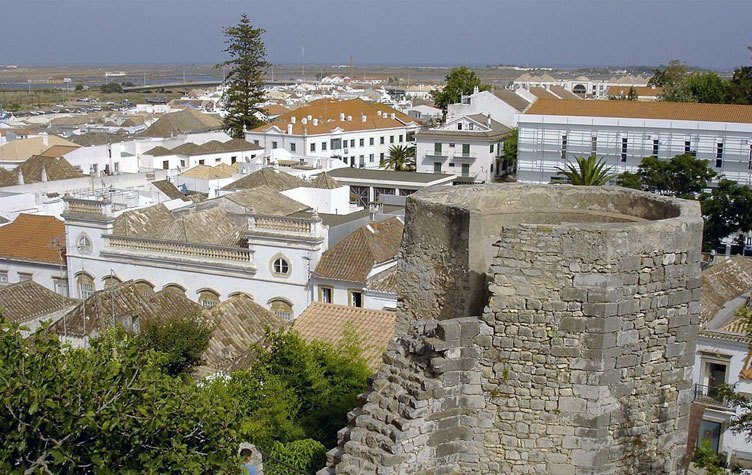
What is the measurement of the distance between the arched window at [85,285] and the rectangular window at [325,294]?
8293mm

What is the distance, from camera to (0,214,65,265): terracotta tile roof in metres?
27.8

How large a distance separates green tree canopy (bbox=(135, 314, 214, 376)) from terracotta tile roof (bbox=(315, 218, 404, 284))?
5.85 metres

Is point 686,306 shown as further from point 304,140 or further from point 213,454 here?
point 304,140

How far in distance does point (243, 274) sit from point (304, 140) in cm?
3832

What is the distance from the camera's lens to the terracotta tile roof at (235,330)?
18828 mm

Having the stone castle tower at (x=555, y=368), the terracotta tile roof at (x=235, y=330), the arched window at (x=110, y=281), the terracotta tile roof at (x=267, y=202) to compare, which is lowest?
the arched window at (x=110, y=281)

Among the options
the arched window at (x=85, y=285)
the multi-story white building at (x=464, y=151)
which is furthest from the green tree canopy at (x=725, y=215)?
the multi-story white building at (x=464, y=151)

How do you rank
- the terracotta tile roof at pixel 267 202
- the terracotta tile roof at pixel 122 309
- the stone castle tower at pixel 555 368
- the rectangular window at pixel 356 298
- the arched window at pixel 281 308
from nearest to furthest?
the stone castle tower at pixel 555 368
the terracotta tile roof at pixel 122 309
the rectangular window at pixel 356 298
the arched window at pixel 281 308
the terracotta tile roof at pixel 267 202

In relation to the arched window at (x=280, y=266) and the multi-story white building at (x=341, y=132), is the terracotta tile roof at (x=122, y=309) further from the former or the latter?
the multi-story white building at (x=341, y=132)

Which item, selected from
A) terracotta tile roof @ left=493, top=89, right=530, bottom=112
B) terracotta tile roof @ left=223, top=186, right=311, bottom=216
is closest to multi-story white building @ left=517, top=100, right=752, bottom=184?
terracotta tile roof @ left=493, top=89, right=530, bottom=112

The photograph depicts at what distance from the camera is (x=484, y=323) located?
728cm

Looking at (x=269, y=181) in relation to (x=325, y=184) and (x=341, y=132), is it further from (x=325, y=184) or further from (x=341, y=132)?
(x=341, y=132)

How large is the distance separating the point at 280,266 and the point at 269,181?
12183 mm

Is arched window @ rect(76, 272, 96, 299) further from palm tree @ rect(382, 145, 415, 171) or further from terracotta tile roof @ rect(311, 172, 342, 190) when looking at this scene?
palm tree @ rect(382, 145, 415, 171)
